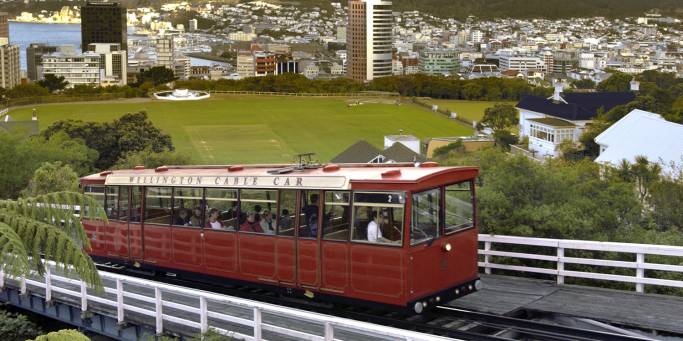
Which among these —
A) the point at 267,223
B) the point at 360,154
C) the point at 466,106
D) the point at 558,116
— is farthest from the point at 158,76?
the point at 267,223

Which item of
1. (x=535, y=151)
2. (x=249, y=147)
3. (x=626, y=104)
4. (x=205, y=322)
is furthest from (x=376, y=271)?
(x=249, y=147)

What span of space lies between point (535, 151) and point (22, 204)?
2345 inches

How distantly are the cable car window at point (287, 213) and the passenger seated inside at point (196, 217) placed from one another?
1.75 metres

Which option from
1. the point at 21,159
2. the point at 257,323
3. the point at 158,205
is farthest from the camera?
the point at 21,159

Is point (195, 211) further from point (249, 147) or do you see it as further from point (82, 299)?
point (249, 147)

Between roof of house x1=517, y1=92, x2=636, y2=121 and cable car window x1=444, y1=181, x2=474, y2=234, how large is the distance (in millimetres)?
59761

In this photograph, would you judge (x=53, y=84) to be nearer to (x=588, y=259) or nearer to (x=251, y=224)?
(x=251, y=224)

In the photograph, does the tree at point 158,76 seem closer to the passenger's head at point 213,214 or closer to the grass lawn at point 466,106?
the grass lawn at point 466,106

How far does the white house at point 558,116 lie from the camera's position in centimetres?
6800

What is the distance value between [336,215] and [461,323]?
1.95 meters

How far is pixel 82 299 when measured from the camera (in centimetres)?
1280

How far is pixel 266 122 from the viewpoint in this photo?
10575 cm

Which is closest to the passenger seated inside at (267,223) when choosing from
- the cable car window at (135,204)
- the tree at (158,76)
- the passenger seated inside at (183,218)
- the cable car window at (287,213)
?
the cable car window at (287,213)

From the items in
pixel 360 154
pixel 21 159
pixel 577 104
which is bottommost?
pixel 360 154
